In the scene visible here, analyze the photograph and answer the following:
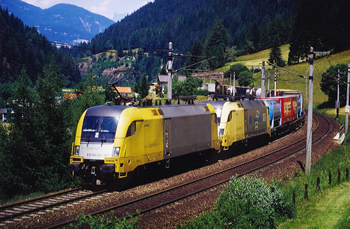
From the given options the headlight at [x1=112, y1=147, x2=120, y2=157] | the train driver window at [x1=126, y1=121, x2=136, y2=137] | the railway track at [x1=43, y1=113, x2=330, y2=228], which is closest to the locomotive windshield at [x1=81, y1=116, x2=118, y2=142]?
the headlight at [x1=112, y1=147, x2=120, y2=157]

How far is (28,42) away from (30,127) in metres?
151

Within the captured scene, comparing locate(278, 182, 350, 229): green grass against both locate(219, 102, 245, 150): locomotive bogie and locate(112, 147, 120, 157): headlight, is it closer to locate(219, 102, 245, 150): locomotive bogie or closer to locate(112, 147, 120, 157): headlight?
locate(112, 147, 120, 157): headlight

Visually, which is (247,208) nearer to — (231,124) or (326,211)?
(326,211)

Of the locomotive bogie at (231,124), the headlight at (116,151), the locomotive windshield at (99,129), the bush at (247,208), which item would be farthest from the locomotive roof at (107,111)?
the locomotive bogie at (231,124)

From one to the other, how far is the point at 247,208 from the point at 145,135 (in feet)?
22.0

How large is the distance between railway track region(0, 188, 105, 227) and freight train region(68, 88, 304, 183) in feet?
2.77

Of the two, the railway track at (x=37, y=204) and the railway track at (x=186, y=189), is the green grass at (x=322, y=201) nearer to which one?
the railway track at (x=186, y=189)

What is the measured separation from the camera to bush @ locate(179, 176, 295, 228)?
10812 mm

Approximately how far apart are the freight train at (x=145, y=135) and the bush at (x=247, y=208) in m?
4.88

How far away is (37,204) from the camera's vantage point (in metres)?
14.3

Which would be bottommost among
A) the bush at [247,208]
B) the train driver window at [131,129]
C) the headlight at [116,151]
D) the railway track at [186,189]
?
the railway track at [186,189]

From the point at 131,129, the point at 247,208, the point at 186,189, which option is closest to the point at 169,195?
the point at 186,189

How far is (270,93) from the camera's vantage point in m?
51.4

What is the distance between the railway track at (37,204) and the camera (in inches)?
502
